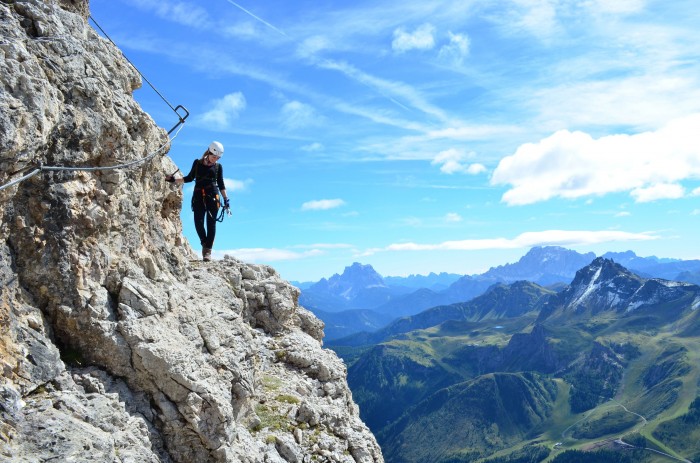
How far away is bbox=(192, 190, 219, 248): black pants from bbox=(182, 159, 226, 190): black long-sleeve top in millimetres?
418

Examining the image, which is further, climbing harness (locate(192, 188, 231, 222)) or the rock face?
climbing harness (locate(192, 188, 231, 222))

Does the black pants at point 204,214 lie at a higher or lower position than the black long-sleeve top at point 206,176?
lower

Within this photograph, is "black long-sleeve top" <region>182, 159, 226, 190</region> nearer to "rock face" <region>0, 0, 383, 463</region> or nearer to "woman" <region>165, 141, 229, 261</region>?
"woman" <region>165, 141, 229, 261</region>

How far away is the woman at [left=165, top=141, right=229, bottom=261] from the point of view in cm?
2362

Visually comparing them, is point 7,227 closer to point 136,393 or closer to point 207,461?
point 136,393

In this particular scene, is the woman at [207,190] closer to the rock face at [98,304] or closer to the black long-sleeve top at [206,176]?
the black long-sleeve top at [206,176]

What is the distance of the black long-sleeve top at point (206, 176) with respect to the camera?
78.0ft

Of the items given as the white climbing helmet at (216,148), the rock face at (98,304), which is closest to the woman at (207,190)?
the white climbing helmet at (216,148)

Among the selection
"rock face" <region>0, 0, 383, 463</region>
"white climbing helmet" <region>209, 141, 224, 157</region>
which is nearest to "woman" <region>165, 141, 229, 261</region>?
"white climbing helmet" <region>209, 141, 224, 157</region>

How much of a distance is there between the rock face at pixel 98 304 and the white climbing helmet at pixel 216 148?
8.74 feet

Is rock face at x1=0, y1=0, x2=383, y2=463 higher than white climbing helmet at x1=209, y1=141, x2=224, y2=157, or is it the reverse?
white climbing helmet at x1=209, y1=141, x2=224, y2=157

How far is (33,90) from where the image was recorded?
41.7ft

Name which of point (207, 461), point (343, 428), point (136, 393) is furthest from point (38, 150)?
point (343, 428)

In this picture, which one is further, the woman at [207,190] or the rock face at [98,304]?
the woman at [207,190]
